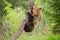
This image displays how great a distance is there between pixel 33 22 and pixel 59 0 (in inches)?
16.5

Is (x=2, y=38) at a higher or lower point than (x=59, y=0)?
lower

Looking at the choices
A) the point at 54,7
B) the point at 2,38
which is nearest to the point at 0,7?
the point at 2,38

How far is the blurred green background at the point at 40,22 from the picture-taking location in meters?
3.11

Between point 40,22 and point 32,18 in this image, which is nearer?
point 32,18

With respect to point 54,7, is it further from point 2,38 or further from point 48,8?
point 2,38

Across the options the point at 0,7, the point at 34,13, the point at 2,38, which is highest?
the point at 34,13

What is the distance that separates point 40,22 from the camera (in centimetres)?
333

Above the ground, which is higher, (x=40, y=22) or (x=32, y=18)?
(x=32, y=18)

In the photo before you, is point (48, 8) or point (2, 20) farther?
point (2, 20)

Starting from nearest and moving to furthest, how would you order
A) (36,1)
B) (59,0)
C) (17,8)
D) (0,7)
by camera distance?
(59,0), (36,1), (17,8), (0,7)

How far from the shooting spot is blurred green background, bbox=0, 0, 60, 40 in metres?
3.11

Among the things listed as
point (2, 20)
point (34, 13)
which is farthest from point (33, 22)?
point (2, 20)

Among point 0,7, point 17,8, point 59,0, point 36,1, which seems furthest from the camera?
point 0,7

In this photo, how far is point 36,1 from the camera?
324 cm
